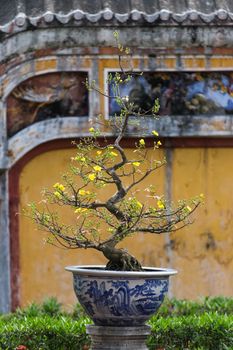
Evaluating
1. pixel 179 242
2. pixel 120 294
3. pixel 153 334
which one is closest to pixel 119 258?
pixel 120 294

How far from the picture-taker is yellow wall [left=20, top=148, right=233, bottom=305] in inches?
598

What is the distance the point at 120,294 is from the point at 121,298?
0.03 m

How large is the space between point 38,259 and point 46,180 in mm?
879

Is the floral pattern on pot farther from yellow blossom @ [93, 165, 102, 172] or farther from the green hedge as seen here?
Result: the green hedge

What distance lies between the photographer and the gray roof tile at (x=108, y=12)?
14.7m

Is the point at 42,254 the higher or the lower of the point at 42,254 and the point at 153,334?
the higher

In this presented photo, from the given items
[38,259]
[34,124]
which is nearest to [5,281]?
[38,259]

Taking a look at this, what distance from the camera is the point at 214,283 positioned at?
15.5 metres

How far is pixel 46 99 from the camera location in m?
15.1

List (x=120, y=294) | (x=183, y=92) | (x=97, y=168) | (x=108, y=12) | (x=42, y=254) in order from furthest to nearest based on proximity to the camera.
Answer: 1. (x=183, y=92)
2. (x=42, y=254)
3. (x=108, y=12)
4. (x=97, y=168)
5. (x=120, y=294)

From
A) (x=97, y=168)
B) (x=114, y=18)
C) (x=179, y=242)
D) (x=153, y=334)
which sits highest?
(x=114, y=18)

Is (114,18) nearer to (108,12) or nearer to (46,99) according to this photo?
(108,12)

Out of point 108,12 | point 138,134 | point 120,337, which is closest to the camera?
point 120,337

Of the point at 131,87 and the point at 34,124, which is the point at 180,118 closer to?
the point at 131,87
